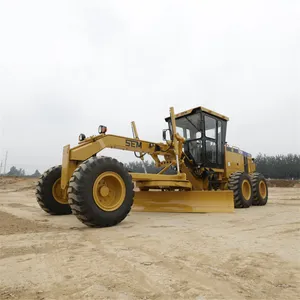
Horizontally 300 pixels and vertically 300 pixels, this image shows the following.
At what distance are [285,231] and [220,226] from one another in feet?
3.21

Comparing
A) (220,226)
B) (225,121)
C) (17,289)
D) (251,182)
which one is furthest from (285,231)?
(225,121)

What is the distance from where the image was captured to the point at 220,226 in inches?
185

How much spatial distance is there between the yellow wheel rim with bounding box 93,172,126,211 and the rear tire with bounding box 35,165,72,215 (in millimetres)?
1814

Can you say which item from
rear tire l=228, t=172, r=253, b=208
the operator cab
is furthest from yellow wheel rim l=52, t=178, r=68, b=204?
rear tire l=228, t=172, r=253, b=208

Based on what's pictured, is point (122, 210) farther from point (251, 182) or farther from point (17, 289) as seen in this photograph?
point (251, 182)

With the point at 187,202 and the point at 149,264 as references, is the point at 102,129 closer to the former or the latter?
the point at 187,202

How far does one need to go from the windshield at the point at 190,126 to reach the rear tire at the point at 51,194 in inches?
159

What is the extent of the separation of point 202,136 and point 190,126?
53 centimetres

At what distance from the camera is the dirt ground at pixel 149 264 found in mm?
1934

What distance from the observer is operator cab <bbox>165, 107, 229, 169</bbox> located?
8.45m

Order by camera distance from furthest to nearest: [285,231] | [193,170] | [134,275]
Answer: [193,170] < [285,231] < [134,275]

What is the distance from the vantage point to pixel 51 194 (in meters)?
6.23

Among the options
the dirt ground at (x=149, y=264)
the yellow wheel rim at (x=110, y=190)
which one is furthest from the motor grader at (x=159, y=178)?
the dirt ground at (x=149, y=264)

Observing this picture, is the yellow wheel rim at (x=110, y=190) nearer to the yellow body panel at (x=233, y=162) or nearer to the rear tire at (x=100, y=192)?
the rear tire at (x=100, y=192)
